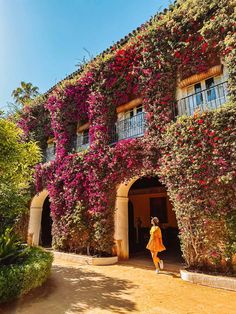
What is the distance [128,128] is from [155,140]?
2.12 meters

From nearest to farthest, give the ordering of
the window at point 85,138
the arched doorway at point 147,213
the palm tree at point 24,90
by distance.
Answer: the window at point 85,138 → the arched doorway at point 147,213 → the palm tree at point 24,90

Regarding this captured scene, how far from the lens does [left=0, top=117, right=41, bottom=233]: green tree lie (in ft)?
22.5

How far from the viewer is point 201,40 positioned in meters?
8.36

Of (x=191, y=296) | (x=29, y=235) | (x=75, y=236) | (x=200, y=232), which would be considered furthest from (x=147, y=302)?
(x=29, y=235)

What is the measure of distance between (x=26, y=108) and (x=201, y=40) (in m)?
11.4

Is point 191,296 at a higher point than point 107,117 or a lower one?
lower

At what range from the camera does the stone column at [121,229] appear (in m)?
9.25

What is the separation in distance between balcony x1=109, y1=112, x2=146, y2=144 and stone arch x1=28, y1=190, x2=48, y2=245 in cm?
531

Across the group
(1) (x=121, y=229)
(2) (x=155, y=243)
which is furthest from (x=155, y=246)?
(1) (x=121, y=229)

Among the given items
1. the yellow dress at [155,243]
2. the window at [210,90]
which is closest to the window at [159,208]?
the yellow dress at [155,243]

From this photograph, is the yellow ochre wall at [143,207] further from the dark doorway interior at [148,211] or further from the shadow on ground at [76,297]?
the shadow on ground at [76,297]

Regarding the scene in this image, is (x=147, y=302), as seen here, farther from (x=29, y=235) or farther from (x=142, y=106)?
(x=29, y=235)

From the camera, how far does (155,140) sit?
8539 mm

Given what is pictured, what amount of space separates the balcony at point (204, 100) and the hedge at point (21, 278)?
6.66 m
